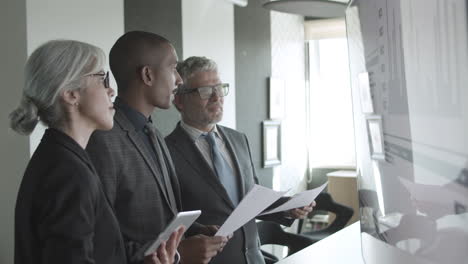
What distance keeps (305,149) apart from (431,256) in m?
6.16

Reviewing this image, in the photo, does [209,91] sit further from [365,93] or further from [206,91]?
[365,93]

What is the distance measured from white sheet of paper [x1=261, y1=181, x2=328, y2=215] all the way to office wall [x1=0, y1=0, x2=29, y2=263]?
1378 mm

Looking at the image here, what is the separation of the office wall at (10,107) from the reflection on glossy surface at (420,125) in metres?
2.18

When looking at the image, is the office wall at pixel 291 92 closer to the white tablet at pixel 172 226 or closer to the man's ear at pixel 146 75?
the man's ear at pixel 146 75

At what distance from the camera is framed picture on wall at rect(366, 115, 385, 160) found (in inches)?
27.4

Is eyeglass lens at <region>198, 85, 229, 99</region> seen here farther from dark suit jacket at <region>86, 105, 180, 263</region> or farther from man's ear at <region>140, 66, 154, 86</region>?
dark suit jacket at <region>86, 105, 180, 263</region>

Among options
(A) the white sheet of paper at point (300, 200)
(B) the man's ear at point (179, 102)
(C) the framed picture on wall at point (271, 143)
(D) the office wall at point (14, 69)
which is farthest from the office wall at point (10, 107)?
(C) the framed picture on wall at point (271, 143)

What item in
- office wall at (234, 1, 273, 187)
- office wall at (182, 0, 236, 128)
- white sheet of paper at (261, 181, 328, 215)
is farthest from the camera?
office wall at (234, 1, 273, 187)

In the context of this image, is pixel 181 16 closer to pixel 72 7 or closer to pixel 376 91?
pixel 72 7

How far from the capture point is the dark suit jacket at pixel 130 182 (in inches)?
61.2

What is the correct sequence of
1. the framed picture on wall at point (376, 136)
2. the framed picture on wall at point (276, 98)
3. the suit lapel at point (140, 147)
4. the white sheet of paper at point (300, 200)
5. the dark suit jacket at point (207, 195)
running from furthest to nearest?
the framed picture on wall at point (276, 98) → the dark suit jacket at point (207, 195) → the white sheet of paper at point (300, 200) → the suit lapel at point (140, 147) → the framed picture on wall at point (376, 136)

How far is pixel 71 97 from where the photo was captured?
134 cm

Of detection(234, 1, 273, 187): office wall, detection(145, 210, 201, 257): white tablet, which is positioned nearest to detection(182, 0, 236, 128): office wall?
detection(234, 1, 273, 187): office wall

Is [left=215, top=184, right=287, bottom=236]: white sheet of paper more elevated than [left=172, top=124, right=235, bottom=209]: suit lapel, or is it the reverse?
[left=172, top=124, right=235, bottom=209]: suit lapel
